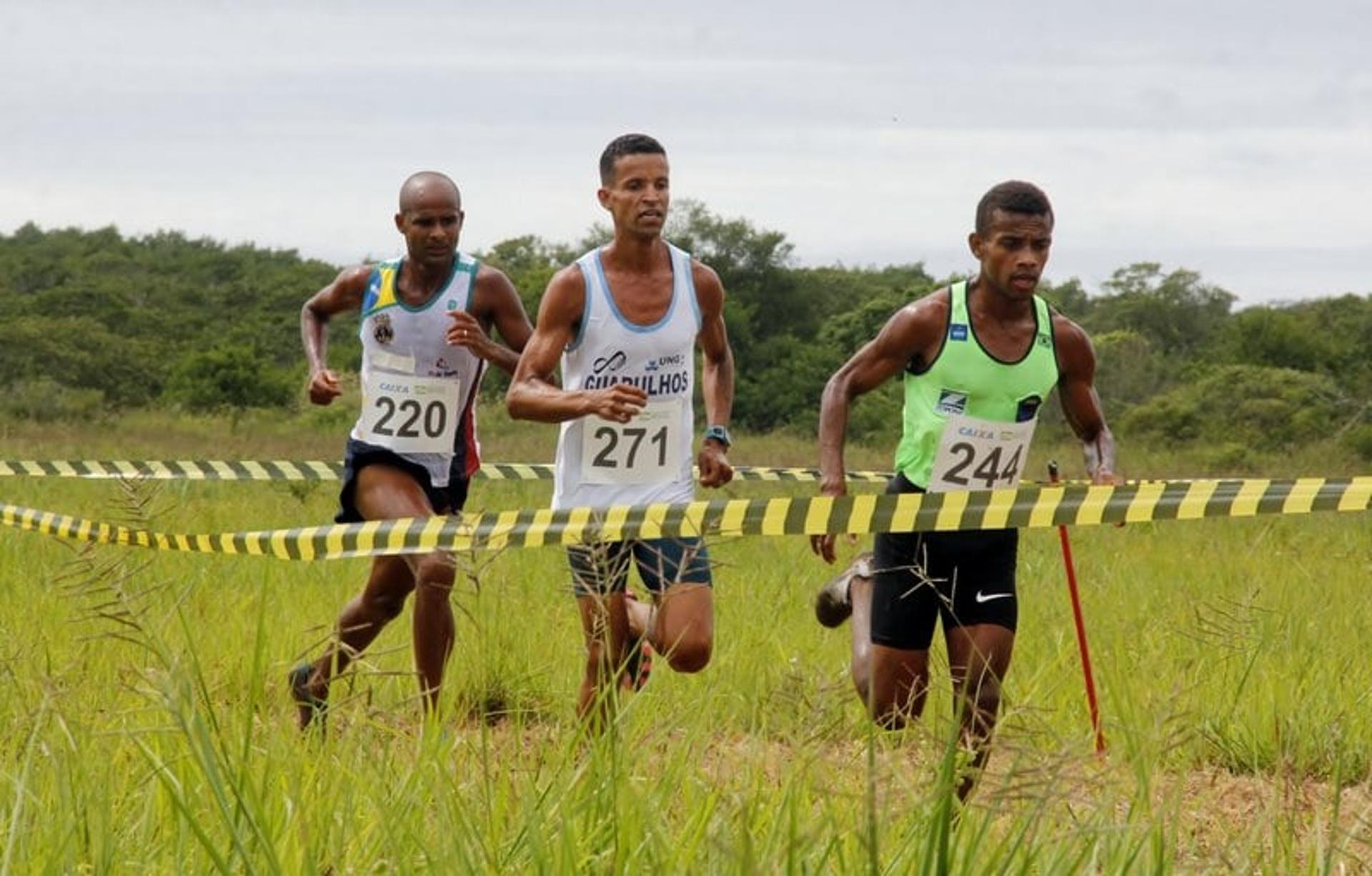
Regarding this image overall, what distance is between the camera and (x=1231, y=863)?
11.5 feet

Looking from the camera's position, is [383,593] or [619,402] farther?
[383,593]

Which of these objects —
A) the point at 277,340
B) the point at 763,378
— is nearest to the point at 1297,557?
the point at 763,378

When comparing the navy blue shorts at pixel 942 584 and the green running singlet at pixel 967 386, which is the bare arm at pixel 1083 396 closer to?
the green running singlet at pixel 967 386

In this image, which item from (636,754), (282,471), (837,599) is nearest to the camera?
(636,754)

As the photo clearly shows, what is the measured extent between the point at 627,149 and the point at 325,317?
1994mm

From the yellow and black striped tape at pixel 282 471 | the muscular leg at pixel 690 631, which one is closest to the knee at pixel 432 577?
the muscular leg at pixel 690 631

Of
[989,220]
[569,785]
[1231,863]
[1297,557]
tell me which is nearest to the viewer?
[1231,863]

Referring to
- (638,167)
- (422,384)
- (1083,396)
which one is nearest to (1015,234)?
(1083,396)

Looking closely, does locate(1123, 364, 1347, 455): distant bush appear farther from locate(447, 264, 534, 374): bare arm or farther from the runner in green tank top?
the runner in green tank top

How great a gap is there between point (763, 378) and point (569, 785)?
43.1 meters

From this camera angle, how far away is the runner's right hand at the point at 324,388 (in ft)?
Answer: 26.7

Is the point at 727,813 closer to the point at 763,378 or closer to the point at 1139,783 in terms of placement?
the point at 1139,783

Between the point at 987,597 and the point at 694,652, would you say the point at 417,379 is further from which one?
the point at 987,597

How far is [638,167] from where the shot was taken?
24.5 ft
